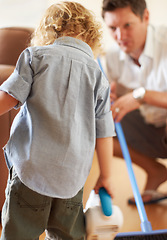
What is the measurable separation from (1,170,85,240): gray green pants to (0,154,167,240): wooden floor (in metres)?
0.42

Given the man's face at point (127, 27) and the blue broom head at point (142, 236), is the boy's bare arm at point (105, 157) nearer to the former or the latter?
the blue broom head at point (142, 236)

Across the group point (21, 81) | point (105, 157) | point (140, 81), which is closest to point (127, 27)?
point (140, 81)

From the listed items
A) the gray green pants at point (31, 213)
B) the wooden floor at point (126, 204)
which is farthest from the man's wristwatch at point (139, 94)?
the gray green pants at point (31, 213)

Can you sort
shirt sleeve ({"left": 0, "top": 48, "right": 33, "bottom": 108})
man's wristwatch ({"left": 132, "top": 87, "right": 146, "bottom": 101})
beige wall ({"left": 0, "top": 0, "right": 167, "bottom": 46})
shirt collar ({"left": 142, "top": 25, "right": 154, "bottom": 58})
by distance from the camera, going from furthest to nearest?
beige wall ({"left": 0, "top": 0, "right": 167, "bottom": 46}), shirt collar ({"left": 142, "top": 25, "right": 154, "bottom": 58}), man's wristwatch ({"left": 132, "top": 87, "right": 146, "bottom": 101}), shirt sleeve ({"left": 0, "top": 48, "right": 33, "bottom": 108})

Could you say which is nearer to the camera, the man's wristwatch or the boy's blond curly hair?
the boy's blond curly hair

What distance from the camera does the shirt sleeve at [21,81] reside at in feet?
2.45

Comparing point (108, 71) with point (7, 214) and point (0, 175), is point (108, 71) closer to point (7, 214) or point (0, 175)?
point (0, 175)

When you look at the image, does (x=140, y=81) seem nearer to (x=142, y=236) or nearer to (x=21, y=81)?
(x=142, y=236)

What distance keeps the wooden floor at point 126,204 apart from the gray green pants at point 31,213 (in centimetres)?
42

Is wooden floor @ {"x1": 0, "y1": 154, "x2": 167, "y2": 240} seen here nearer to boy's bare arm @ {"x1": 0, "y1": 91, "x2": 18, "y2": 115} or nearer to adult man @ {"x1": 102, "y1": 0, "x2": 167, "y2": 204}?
adult man @ {"x1": 102, "y1": 0, "x2": 167, "y2": 204}

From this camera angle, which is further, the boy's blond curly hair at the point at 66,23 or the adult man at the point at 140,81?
the adult man at the point at 140,81

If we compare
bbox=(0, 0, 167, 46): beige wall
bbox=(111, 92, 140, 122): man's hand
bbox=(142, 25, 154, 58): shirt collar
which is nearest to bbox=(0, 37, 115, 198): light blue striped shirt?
bbox=(111, 92, 140, 122): man's hand

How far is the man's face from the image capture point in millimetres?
1622

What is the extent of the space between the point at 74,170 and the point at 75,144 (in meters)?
0.07
